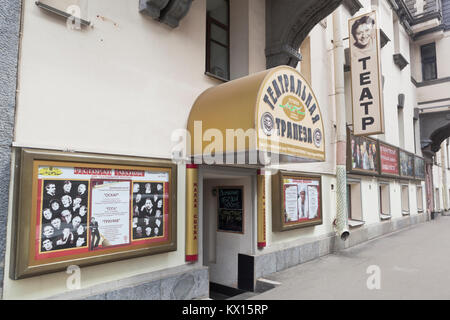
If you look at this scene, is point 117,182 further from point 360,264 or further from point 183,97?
point 360,264

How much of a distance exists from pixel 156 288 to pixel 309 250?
173 inches

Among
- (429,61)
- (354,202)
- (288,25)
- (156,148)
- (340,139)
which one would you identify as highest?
(429,61)

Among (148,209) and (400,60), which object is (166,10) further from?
(400,60)

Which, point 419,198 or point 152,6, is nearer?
point 152,6

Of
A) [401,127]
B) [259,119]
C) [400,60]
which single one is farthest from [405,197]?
[259,119]

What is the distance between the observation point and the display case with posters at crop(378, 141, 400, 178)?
472 inches

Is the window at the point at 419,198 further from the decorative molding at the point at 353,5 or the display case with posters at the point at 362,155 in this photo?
the decorative molding at the point at 353,5

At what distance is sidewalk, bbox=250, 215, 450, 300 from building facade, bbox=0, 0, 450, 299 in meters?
0.59

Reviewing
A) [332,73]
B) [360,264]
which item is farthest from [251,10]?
[360,264]

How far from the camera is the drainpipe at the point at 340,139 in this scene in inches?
335

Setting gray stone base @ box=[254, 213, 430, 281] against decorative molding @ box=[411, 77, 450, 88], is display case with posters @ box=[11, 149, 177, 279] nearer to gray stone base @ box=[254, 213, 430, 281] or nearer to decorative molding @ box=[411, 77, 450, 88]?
gray stone base @ box=[254, 213, 430, 281]

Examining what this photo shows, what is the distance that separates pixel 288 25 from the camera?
6.49m

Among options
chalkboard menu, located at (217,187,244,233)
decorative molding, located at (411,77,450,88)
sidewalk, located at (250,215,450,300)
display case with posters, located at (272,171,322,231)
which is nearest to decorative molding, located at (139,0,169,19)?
chalkboard menu, located at (217,187,244,233)

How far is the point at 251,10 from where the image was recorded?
251 inches
